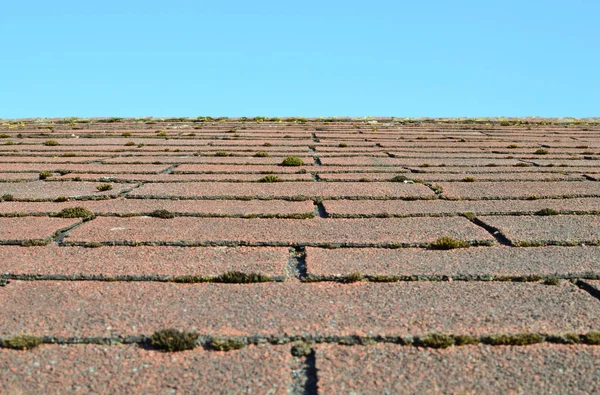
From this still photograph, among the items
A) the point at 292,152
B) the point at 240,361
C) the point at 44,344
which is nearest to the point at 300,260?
the point at 240,361

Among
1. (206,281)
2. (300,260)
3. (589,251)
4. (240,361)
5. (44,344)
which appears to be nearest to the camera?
(240,361)

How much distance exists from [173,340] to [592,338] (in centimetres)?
126

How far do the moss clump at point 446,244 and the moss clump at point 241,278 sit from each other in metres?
0.80

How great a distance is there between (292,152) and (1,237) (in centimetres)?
289

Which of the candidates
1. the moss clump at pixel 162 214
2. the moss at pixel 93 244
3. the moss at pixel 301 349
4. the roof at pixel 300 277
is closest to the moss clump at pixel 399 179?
the roof at pixel 300 277

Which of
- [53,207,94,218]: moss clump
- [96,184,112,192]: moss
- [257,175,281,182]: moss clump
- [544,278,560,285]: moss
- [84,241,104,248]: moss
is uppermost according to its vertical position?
[257,175,281,182]: moss clump

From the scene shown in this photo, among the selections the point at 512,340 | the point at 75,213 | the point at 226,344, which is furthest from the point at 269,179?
the point at 512,340

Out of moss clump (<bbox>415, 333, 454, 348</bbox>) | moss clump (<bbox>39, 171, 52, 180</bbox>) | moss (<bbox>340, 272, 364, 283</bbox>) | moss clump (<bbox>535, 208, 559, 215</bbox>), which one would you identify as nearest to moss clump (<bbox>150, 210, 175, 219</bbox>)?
moss (<bbox>340, 272, 364, 283</bbox>)

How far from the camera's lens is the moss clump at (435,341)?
177cm

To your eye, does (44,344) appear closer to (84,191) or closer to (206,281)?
(206,281)

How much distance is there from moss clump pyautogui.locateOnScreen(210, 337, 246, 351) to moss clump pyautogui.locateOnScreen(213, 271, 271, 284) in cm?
45

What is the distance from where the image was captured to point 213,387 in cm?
158

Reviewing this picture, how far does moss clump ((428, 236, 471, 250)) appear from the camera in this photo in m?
2.61

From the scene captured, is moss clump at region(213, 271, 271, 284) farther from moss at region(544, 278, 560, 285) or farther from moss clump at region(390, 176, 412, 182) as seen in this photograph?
moss clump at region(390, 176, 412, 182)
